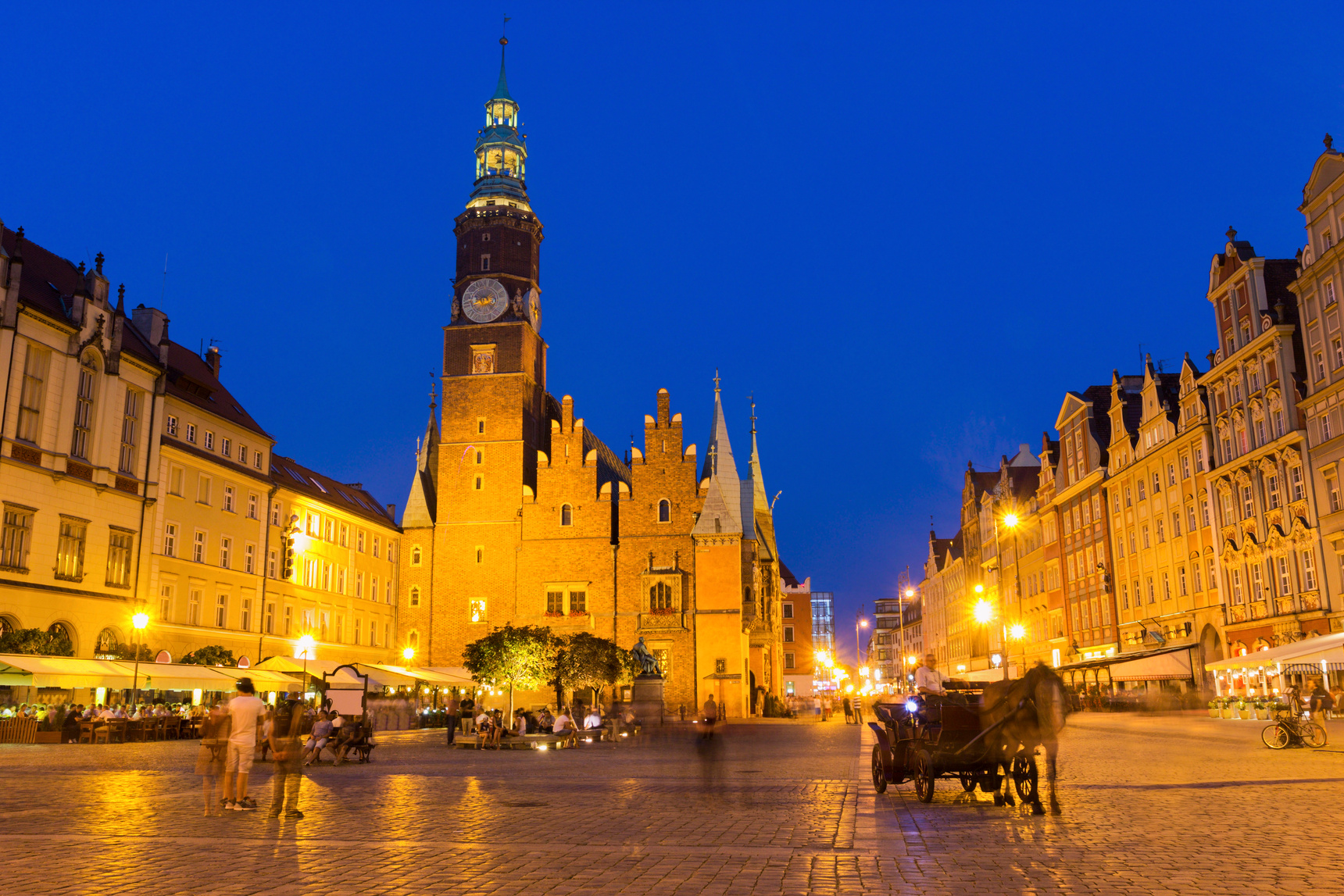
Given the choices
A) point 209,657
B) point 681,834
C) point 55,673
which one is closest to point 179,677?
point 55,673

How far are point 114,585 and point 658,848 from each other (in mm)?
35960

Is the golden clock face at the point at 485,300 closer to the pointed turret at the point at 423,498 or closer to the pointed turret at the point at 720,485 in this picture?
the pointed turret at the point at 423,498

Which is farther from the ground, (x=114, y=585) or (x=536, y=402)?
(x=536, y=402)

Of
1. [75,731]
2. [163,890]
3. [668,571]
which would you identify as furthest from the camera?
[668,571]

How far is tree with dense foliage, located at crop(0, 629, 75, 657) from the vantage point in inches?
1278

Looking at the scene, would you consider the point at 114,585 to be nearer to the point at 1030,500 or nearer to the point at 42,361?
the point at 42,361

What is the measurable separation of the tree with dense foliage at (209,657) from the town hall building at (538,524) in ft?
65.7

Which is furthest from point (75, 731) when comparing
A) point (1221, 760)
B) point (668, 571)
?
point (668, 571)

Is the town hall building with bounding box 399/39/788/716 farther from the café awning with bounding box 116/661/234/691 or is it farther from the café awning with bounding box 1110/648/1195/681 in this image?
the café awning with bounding box 116/661/234/691

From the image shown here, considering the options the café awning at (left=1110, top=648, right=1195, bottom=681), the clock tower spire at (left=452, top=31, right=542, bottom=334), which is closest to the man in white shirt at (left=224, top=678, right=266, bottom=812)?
the café awning at (left=1110, top=648, right=1195, bottom=681)

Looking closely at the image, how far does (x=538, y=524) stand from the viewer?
204 feet

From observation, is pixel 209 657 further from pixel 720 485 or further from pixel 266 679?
pixel 720 485

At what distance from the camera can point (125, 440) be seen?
40781 millimetres

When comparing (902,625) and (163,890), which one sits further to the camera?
(902,625)
